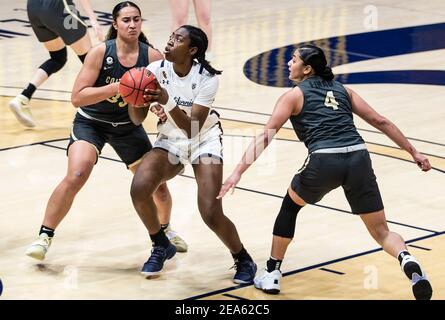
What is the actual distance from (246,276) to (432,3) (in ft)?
35.7

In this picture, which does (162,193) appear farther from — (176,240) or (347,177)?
(347,177)

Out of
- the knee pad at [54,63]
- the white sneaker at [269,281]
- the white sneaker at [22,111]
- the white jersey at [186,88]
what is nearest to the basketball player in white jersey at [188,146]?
the white jersey at [186,88]

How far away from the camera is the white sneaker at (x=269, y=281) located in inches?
303

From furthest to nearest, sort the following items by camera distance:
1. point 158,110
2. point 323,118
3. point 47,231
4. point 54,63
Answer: point 54,63
point 47,231
point 323,118
point 158,110

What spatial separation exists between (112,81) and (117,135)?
0.40m

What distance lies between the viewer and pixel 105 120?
8.39m

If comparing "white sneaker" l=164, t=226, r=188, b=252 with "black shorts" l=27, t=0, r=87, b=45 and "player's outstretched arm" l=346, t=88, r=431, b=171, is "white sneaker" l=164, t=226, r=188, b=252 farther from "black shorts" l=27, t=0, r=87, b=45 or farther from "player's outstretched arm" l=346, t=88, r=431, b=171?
"black shorts" l=27, t=0, r=87, b=45

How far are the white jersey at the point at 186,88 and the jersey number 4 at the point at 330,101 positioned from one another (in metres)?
A: 0.72

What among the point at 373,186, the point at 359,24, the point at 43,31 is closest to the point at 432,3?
the point at 359,24

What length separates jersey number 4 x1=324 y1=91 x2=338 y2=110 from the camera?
7.65 metres

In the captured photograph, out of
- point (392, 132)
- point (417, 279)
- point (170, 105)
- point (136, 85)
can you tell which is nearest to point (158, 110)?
point (170, 105)

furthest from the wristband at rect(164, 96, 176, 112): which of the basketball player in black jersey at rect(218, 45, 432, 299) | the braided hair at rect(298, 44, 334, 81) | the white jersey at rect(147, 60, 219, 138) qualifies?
the braided hair at rect(298, 44, 334, 81)

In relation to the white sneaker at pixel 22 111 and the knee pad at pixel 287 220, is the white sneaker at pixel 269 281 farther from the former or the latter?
the white sneaker at pixel 22 111

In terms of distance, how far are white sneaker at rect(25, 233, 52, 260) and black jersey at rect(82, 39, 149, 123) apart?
35.2 inches
